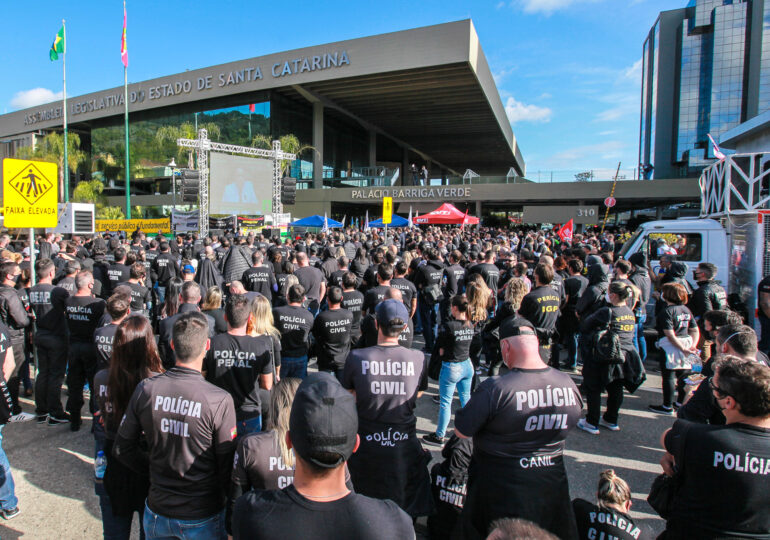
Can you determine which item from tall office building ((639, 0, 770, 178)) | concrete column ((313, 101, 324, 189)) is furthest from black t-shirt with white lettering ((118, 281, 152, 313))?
tall office building ((639, 0, 770, 178))

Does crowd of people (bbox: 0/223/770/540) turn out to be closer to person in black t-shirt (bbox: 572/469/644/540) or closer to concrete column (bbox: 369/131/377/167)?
person in black t-shirt (bbox: 572/469/644/540)

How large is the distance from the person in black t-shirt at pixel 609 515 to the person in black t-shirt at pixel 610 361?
103 inches

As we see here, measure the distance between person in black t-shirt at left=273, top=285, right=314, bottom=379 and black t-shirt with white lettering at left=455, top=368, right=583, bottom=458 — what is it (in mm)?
2737

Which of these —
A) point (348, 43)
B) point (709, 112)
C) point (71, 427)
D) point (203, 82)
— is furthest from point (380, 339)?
point (709, 112)

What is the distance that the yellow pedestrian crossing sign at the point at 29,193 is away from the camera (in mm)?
5719

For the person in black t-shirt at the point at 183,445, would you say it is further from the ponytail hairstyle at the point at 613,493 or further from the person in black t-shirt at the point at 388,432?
the ponytail hairstyle at the point at 613,493

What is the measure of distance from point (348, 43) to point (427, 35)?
5523 millimetres

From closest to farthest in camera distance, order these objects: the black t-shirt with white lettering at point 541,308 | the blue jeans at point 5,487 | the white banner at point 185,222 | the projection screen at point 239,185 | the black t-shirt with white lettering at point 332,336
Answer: the blue jeans at point 5,487 → the black t-shirt with white lettering at point 332,336 → the black t-shirt with white lettering at point 541,308 → the projection screen at point 239,185 → the white banner at point 185,222

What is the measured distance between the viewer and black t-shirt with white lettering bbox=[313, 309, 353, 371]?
484cm

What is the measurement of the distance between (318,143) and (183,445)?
116ft

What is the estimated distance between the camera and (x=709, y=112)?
70.6 metres

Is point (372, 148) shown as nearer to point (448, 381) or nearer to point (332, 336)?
point (332, 336)

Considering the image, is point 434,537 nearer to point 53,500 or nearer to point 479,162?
point 53,500

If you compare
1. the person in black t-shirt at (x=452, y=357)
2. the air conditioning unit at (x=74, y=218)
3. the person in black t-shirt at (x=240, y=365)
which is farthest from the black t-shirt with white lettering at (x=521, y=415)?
the air conditioning unit at (x=74, y=218)
